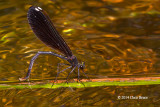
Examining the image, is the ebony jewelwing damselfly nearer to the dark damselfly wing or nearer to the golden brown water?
the dark damselfly wing

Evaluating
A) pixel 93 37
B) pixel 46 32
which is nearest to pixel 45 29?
pixel 46 32

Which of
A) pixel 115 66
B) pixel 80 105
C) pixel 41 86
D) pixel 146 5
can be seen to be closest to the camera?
pixel 41 86

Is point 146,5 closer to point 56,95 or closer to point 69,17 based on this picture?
point 69,17

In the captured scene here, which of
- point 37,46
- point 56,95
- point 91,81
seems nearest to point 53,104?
point 56,95

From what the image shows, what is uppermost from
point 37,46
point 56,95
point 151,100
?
point 37,46

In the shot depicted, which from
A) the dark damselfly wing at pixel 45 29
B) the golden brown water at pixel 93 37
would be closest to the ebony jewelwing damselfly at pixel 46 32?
the dark damselfly wing at pixel 45 29

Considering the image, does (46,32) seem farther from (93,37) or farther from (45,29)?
(93,37)
